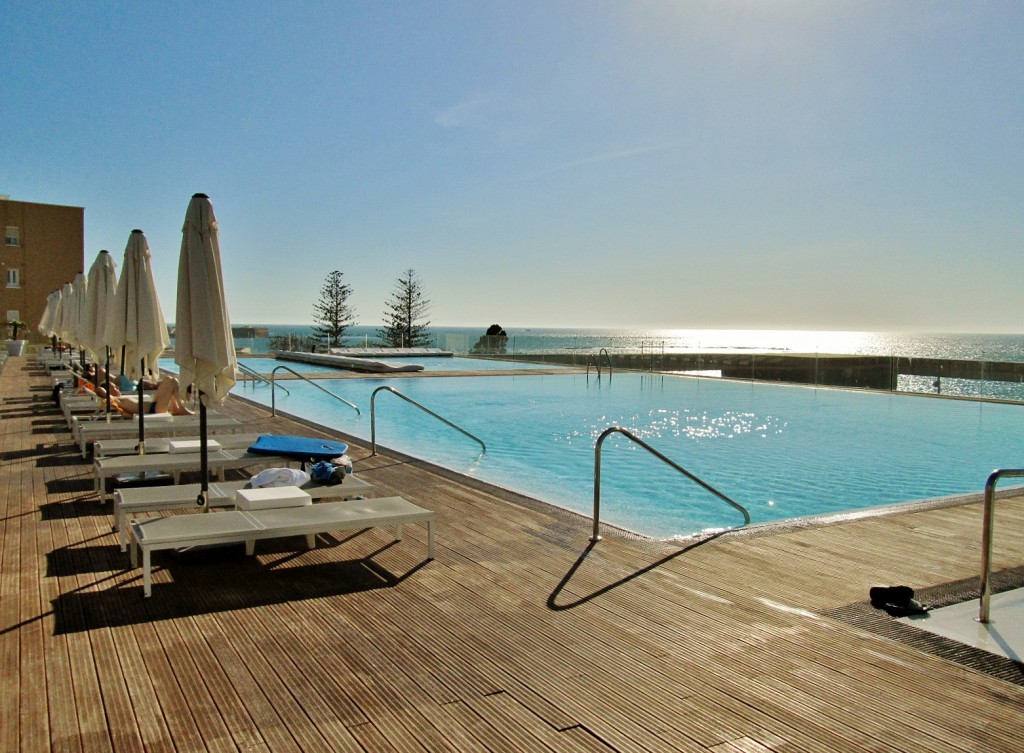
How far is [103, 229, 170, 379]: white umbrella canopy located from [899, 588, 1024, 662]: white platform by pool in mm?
5847

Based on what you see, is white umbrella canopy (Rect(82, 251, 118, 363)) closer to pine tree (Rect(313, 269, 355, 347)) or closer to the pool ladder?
the pool ladder

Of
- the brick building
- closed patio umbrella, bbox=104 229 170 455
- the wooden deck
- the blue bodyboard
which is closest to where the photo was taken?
the wooden deck

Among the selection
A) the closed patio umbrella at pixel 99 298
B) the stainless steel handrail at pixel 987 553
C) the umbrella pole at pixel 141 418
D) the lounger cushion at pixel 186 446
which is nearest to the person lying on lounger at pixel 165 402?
the closed patio umbrella at pixel 99 298

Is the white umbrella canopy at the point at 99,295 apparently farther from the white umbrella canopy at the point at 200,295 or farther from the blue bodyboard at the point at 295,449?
the white umbrella canopy at the point at 200,295

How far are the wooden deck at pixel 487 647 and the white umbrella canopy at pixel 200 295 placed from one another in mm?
1221

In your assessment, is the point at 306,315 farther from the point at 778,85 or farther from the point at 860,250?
the point at 778,85

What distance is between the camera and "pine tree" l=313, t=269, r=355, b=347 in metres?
51.4

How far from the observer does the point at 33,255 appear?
40156 millimetres

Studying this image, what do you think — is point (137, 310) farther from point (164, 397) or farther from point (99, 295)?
point (164, 397)

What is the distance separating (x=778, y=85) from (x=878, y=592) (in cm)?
1205

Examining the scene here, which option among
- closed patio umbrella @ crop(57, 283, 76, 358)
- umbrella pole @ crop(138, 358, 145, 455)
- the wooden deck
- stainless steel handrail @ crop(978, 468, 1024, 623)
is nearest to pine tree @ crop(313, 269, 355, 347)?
closed patio umbrella @ crop(57, 283, 76, 358)

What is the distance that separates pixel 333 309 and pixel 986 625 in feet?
166

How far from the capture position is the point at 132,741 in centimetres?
240

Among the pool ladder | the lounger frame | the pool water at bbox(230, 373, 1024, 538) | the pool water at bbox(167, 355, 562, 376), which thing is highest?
the pool ladder
